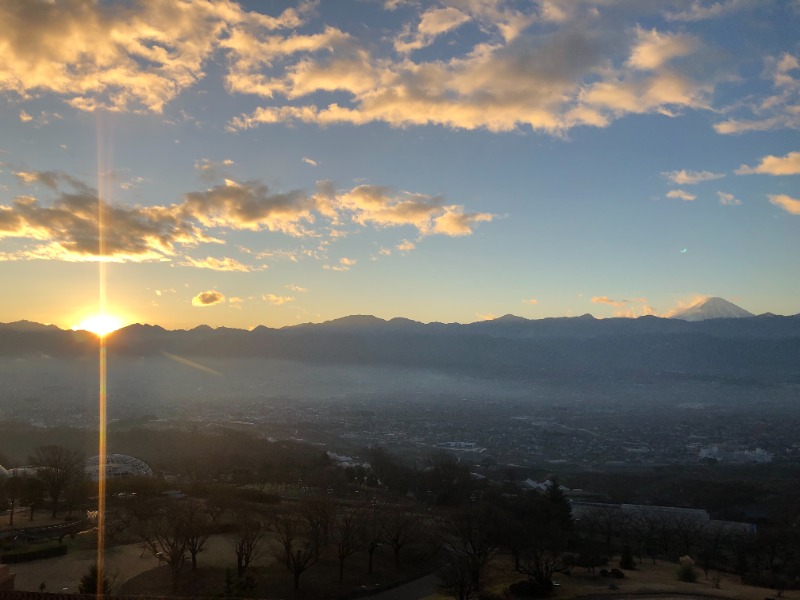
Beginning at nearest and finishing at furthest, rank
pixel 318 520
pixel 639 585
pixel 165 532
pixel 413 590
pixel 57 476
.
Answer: pixel 639 585 < pixel 413 590 < pixel 165 532 < pixel 318 520 < pixel 57 476

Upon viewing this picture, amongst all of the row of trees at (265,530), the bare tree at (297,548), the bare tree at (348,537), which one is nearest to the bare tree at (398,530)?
the row of trees at (265,530)

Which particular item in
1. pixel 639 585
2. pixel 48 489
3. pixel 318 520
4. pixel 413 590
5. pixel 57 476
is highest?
pixel 57 476

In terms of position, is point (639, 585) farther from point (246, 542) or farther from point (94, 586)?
point (94, 586)

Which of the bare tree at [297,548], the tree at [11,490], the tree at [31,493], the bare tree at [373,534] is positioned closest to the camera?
the bare tree at [297,548]

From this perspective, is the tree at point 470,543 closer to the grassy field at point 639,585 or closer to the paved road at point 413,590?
the grassy field at point 639,585

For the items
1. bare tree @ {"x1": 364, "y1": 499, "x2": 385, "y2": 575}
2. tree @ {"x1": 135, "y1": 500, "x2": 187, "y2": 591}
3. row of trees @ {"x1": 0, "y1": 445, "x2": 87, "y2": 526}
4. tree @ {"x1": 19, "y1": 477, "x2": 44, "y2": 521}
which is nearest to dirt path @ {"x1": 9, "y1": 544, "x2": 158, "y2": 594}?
tree @ {"x1": 135, "y1": 500, "x2": 187, "y2": 591}

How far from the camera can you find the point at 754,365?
609 feet

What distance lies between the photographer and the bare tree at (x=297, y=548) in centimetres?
2341

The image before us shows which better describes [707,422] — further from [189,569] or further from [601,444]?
[189,569]

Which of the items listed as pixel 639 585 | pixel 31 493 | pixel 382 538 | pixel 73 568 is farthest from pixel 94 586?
pixel 639 585

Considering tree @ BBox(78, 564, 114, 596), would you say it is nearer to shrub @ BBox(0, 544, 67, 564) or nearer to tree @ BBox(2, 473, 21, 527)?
shrub @ BBox(0, 544, 67, 564)

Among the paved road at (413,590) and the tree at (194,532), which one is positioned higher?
the tree at (194,532)

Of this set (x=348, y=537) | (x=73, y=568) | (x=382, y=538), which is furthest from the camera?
(x=382, y=538)

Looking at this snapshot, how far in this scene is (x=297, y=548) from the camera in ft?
89.5
